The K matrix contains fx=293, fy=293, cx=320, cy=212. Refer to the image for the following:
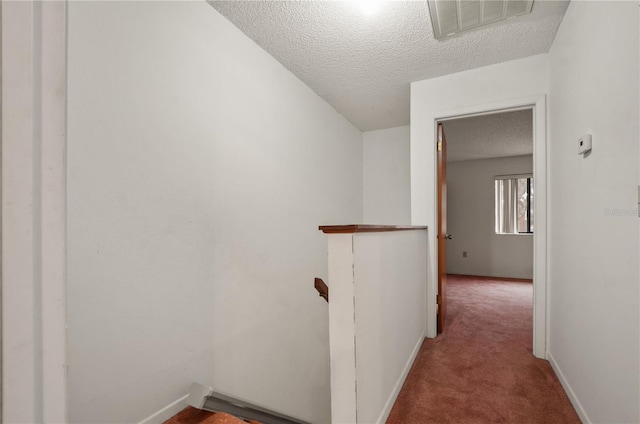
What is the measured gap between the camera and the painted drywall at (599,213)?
3.58 ft

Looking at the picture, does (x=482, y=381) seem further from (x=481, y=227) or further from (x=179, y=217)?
(x=481, y=227)

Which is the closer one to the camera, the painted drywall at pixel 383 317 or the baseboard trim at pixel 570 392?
the painted drywall at pixel 383 317

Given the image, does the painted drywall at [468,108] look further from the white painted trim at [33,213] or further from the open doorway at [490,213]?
the white painted trim at [33,213]

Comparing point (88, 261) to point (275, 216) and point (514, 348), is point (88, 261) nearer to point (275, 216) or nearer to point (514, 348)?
point (275, 216)

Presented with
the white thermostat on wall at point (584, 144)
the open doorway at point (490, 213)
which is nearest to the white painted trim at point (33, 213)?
the white thermostat on wall at point (584, 144)

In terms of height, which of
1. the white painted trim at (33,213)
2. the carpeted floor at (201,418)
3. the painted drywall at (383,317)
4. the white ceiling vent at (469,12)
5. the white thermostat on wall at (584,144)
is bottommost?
the carpeted floor at (201,418)

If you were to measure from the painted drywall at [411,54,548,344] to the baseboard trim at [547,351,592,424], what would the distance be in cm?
20

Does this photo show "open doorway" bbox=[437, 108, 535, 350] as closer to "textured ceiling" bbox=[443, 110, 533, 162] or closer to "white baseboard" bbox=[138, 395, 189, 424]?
"textured ceiling" bbox=[443, 110, 533, 162]

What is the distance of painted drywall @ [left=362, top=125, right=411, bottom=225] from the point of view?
13.6 ft

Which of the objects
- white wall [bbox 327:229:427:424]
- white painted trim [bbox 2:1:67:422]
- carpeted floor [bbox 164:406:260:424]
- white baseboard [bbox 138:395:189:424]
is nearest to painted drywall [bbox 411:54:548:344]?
white wall [bbox 327:229:427:424]

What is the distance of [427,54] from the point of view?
2340mm

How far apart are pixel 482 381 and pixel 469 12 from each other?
7.71ft

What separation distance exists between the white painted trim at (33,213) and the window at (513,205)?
678cm

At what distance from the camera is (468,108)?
2562 mm
